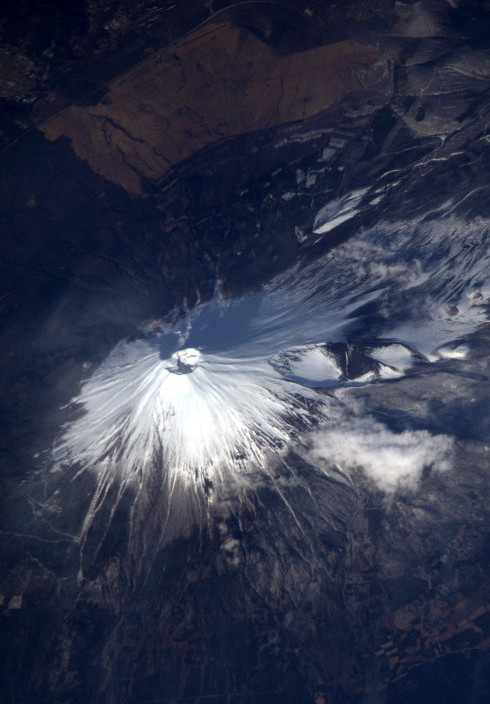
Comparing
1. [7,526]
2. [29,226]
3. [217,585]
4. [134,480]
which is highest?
[29,226]

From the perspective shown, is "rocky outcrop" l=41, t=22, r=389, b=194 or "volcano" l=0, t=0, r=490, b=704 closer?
"rocky outcrop" l=41, t=22, r=389, b=194

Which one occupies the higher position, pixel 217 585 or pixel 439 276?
pixel 439 276

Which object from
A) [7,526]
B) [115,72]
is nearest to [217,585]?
[7,526]

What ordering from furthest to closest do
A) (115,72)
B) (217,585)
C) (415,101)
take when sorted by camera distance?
(217,585) < (415,101) < (115,72)

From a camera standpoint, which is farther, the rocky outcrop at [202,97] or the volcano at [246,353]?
the volcano at [246,353]

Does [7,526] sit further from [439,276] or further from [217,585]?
[439,276]

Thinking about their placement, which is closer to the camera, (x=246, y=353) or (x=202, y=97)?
(x=202, y=97)

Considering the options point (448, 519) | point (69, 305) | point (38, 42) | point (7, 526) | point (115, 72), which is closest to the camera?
point (38, 42)

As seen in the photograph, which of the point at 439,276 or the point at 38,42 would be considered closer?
the point at 38,42

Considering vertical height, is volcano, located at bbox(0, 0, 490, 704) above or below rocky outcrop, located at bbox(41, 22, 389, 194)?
below

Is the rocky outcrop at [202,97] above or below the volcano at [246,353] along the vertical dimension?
above

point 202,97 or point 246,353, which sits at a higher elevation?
point 202,97
